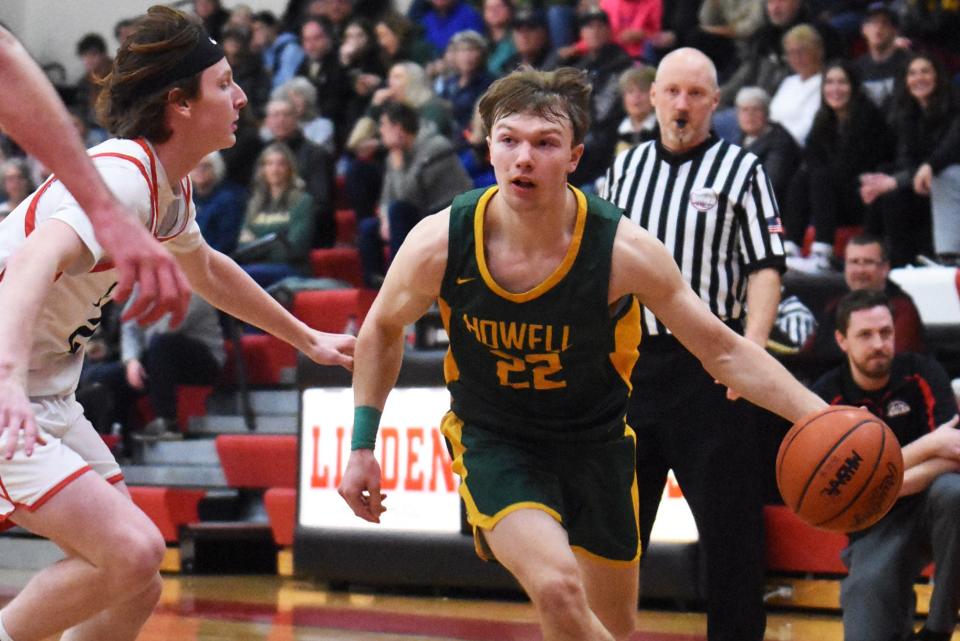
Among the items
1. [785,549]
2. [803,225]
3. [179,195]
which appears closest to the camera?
[179,195]

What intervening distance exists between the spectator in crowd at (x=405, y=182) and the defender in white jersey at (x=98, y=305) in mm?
5692

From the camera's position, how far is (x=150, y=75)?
367 cm

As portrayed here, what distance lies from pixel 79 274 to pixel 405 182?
663 centimetres

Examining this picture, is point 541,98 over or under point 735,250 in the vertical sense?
over

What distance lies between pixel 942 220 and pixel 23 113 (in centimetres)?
671

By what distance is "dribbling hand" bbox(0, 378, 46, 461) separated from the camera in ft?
8.54

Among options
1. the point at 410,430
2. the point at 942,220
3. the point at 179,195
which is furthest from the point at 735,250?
the point at 942,220

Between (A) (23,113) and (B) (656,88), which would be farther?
(B) (656,88)

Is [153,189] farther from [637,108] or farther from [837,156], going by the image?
[837,156]

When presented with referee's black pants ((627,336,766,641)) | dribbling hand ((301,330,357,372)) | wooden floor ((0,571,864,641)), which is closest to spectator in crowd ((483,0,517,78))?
wooden floor ((0,571,864,641))

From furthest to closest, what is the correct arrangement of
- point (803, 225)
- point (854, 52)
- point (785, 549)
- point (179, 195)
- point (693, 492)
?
point (854, 52) → point (803, 225) → point (785, 549) → point (693, 492) → point (179, 195)

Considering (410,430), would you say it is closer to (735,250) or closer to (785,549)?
(785,549)

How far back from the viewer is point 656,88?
5.14 metres

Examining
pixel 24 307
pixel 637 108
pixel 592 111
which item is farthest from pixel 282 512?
pixel 24 307
